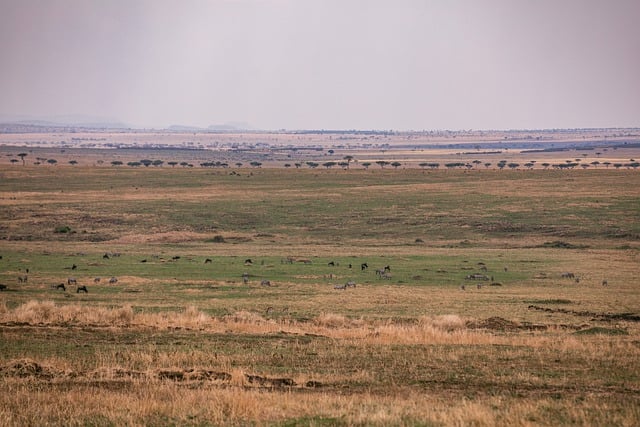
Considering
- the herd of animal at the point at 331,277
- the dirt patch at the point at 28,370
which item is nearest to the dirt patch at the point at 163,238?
the herd of animal at the point at 331,277

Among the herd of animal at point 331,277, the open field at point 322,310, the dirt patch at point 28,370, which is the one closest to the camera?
the open field at point 322,310

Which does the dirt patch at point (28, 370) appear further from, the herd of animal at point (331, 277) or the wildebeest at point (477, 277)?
the wildebeest at point (477, 277)

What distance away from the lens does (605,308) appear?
31844mm

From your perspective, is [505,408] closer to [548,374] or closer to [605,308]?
[548,374]

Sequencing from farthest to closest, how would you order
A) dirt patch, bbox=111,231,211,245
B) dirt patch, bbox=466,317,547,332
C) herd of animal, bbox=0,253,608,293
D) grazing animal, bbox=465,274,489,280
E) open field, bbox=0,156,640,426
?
1. dirt patch, bbox=111,231,211,245
2. grazing animal, bbox=465,274,489,280
3. herd of animal, bbox=0,253,608,293
4. dirt patch, bbox=466,317,547,332
5. open field, bbox=0,156,640,426

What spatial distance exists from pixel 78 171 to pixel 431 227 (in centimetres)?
6639

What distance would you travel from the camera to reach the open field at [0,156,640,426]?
1505 centimetres

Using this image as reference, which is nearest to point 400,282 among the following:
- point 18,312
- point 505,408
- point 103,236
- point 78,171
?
point 18,312

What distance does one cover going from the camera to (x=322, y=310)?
30.9 meters

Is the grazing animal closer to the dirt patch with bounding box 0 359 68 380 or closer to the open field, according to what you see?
the open field

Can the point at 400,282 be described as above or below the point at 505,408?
below

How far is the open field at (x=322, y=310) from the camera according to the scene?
1505cm

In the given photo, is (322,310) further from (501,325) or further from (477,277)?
(477,277)

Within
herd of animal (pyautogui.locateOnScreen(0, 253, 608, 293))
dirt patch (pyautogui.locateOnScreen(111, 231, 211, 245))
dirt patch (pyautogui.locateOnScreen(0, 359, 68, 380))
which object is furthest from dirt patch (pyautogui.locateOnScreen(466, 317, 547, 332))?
dirt patch (pyautogui.locateOnScreen(111, 231, 211, 245))
